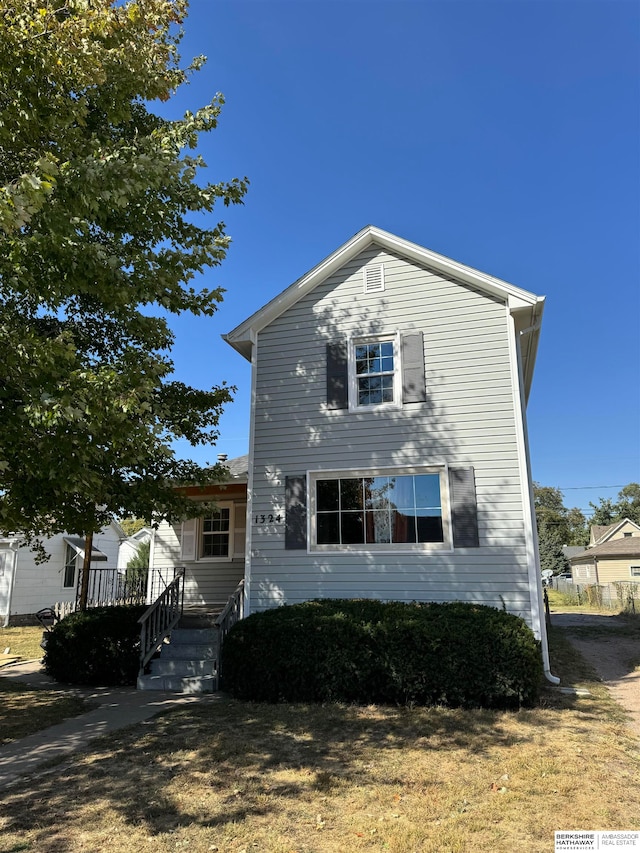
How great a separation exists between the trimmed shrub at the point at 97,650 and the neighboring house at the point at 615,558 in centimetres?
3500

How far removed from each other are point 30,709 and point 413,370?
26.7 feet

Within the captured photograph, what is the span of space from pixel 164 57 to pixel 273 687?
30.2 ft

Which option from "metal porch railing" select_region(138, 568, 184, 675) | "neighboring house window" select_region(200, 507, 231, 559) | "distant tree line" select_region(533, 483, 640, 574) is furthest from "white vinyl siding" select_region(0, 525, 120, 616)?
"distant tree line" select_region(533, 483, 640, 574)

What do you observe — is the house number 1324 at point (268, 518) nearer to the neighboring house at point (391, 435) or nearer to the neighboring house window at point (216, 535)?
the neighboring house at point (391, 435)

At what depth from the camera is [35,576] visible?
2205cm

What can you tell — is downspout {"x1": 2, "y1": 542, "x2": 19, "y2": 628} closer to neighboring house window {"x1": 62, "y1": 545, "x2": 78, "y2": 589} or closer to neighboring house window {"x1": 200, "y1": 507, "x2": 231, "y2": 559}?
neighboring house window {"x1": 62, "y1": 545, "x2": 78, "y2": 589}

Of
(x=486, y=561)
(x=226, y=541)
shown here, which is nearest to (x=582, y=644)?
(x=486, y=561)

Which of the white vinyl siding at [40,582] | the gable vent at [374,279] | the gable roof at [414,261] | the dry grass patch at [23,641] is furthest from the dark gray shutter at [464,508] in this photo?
the white vinyl siding at [40,582]

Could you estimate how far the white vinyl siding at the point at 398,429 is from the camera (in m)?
9.19

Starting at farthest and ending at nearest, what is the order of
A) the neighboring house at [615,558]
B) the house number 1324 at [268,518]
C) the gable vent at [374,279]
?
the neighboring house at [615,558] < the gable vent at [374,279] < the house number 1324 at [268,518]

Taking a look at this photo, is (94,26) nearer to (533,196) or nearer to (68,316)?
(68,316)

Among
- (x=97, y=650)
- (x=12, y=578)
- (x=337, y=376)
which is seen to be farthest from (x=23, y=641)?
(x=337, y=376)

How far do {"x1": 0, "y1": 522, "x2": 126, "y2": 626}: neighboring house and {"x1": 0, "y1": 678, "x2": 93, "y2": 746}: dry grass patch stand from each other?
1152 centimetres

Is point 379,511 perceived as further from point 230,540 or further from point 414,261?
point 414,261
